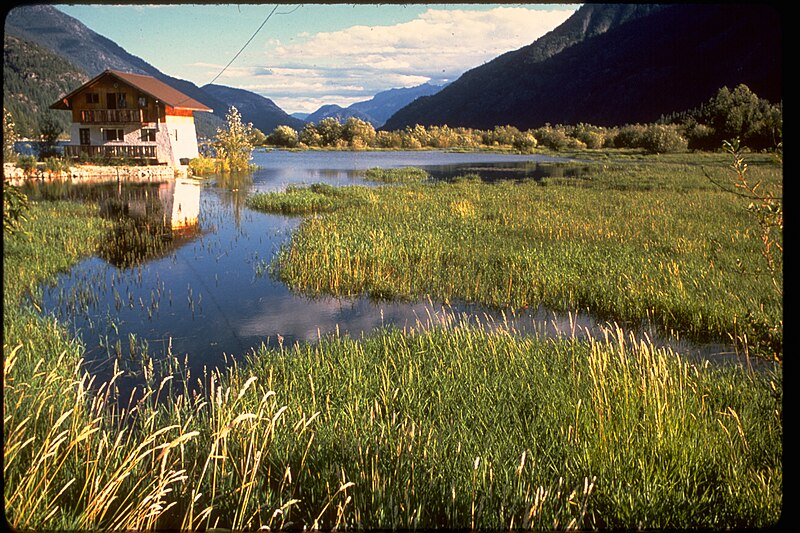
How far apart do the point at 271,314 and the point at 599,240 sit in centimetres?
1137

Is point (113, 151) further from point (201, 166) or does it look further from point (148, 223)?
point (148, 223)

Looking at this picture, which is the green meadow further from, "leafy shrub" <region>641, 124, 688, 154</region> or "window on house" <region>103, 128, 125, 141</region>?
"leafy shrub" <region>641, 124, 688, 154</region>

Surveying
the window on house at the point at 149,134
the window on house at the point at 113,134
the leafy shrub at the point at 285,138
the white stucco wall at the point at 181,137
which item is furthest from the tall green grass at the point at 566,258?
the leafy shrub at the point at 285,138

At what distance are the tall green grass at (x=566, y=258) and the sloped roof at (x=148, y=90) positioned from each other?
90.1ft

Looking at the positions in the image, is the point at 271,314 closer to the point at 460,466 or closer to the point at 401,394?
the point at 401,394

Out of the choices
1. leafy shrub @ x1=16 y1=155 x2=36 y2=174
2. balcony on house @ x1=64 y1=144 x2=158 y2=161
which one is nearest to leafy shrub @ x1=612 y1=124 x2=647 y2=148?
balcony on house @ x1=64 y1=144 x2=158 y2=161

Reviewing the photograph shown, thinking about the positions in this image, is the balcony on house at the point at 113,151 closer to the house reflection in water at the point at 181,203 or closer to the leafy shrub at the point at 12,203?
the house reflection in water at the point at 181,203

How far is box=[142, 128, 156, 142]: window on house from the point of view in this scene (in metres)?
50.1

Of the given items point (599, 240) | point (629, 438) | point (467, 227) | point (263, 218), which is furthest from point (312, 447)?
point (263, 218)

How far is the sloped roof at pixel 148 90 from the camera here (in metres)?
46.3

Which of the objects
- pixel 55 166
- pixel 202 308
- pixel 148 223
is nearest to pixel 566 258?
pixel 202 308

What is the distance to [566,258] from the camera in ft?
53.0

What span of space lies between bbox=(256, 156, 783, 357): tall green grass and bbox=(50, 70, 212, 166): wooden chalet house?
2956 centimetres

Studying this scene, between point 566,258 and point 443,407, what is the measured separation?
402 inches
